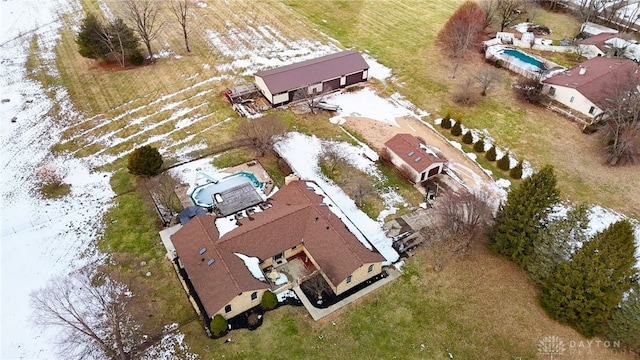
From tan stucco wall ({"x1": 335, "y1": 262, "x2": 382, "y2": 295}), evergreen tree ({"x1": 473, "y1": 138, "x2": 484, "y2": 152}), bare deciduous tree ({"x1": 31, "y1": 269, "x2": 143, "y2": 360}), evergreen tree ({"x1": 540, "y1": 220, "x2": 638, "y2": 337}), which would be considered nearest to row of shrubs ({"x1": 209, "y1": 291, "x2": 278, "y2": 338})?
tan stucco wall ({"x1": 335, "y1": 262, "x2": 382, "y2": 295})

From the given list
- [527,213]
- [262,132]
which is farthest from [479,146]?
[262,132]

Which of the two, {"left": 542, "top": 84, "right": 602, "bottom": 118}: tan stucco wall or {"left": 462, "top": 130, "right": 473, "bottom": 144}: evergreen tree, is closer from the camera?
{"left": 462, "top": 130, "right": 473, "bottom": 144}: evergreen tree

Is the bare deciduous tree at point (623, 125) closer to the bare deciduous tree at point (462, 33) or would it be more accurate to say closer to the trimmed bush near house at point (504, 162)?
the trimmed bush near house at point (504, 162)

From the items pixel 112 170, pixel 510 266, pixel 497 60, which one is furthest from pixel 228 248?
pixel 497 60

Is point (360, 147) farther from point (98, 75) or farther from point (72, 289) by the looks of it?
point (98, 75)

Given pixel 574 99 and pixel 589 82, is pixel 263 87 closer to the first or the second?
pixel 574 99

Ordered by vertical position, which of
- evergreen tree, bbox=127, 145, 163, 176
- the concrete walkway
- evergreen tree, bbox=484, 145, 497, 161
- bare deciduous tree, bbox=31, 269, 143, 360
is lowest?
bare deciduous tree, bbox=31, 269, 143, 360

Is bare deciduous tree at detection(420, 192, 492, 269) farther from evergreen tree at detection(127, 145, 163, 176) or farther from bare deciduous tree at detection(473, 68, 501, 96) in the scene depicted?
evergreen tree at detection(127, 145, 163, 176)
